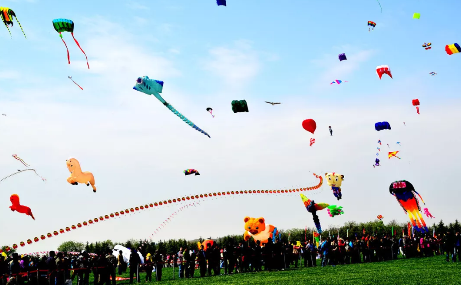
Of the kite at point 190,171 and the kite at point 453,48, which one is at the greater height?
the kite at point 453,48

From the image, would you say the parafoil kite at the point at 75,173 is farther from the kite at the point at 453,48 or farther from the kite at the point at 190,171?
the kite at the point at 453,48

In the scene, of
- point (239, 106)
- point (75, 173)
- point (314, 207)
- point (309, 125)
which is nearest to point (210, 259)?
point (239, 106)

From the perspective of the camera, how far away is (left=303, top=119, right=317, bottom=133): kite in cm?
3588

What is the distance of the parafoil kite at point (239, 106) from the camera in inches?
1217

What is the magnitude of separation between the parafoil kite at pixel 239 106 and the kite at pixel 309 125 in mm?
6250

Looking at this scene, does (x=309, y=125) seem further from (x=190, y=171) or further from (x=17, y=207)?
(x=17, y=207)

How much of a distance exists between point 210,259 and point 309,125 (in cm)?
1293

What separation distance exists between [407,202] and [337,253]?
44.4 ft

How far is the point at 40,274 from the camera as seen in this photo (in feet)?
70.2

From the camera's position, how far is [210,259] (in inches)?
1089

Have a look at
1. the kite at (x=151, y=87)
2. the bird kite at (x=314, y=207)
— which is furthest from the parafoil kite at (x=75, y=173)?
the bird kite at (x=314, y=207)

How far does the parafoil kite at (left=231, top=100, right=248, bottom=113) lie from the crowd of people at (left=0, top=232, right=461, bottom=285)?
7911 millimetres

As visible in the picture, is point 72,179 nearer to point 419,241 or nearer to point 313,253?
point 313,253

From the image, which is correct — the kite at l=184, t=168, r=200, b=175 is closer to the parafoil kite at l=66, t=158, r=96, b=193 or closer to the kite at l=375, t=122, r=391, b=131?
the parafoil kite at l=66, t=158, r=96, b=193
